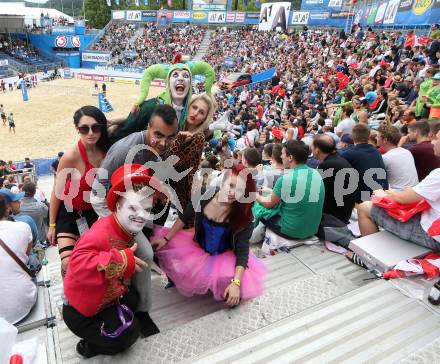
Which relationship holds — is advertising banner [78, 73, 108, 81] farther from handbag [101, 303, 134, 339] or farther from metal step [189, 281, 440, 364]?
metal step [189, 281, 440, 364]

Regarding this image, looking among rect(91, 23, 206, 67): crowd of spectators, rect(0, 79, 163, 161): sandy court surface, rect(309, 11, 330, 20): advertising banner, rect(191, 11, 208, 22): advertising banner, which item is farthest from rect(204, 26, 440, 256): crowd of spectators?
rect(191, 11, 208, 22): advertising banner

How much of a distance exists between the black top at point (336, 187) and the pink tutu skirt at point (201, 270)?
138cm

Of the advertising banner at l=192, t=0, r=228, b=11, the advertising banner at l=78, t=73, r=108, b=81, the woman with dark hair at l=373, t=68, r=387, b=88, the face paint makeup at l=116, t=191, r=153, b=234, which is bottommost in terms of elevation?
the advertising banner at l=78, t=73, r=108, b=81

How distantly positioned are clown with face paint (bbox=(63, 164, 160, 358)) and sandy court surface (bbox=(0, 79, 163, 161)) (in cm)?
1376

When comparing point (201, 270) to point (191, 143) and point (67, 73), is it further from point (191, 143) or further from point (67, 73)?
point (67, 73)

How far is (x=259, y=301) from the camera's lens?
2.63 meters

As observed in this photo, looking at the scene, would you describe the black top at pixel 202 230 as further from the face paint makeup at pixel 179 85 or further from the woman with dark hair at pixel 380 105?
the woman with dark hair at pixel 380 105

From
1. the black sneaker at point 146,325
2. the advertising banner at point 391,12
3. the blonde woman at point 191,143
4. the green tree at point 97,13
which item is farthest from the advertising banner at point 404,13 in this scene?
the green tree at point 97,13

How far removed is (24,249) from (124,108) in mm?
21018

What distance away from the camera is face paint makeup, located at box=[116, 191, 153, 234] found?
203cm

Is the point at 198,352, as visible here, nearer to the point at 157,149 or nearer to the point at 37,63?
the point at 157,149

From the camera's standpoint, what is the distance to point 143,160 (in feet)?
8.89

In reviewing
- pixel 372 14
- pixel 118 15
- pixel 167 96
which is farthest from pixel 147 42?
pixel 167 96

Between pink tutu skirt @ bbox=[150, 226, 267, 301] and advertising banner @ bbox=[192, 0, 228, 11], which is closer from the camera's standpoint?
pink tutu skirt @ bbox=[150, 226, 267, 301]
